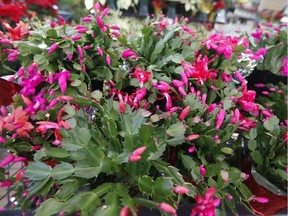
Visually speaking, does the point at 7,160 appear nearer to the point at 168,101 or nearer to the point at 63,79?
the point at 63,79

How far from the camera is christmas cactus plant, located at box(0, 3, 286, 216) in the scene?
50 cm

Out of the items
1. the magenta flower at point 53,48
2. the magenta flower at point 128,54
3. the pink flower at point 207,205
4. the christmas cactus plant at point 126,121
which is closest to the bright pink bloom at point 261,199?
the christmas cactus plant at point 126,121

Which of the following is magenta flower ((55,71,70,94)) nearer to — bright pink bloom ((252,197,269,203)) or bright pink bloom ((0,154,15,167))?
bright pink bloom ((0,154,15,167))

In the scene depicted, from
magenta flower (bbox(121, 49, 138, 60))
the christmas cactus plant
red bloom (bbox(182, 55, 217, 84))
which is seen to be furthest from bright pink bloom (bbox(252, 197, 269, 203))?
magenta flower (bbox(121, 49, 138, 60))

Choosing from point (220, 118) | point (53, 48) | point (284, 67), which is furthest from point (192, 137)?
point (284, 67)

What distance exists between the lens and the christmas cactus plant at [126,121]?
50cm

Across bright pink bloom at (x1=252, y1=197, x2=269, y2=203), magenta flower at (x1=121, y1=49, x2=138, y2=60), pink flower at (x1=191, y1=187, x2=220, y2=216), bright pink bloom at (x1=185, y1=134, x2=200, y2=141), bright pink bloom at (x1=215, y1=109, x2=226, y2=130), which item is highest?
magenta flower at (x1=121, y1=49, x2=138, y2=60)

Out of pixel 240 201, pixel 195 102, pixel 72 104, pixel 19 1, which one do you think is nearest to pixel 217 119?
pixel 195 102

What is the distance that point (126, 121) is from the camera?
0.54 metres

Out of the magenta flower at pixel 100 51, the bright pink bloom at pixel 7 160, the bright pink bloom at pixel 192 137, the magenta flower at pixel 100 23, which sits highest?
the magenta flower at pixel 100 23

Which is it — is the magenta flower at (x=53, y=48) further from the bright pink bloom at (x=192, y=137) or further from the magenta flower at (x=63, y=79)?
the bright pink bloom at (x=192, y=137)

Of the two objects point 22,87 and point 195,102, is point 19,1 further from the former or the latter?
point 195,102

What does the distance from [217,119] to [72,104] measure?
30 centimetres

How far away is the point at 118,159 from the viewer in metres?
0.50
